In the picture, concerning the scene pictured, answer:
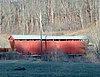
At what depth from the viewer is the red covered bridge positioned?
3553 centimetres

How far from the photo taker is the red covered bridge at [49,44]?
35.5 m

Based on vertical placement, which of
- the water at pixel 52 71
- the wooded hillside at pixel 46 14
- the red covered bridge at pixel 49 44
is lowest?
the water at pixel 52 71

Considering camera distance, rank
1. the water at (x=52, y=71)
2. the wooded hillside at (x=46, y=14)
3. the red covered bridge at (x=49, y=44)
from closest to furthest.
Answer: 1. the water at (x=52, y=71)
2. the red covered bridge at (x=49, y=44)
3. the wooded hillside at (x=46, y=14)

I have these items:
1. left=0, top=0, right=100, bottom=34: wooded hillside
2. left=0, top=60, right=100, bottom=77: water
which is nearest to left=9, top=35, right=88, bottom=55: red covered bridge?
left=0, top=60, right=100, bottom=77: water

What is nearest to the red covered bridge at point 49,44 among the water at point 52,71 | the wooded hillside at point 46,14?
the water at point 52,71

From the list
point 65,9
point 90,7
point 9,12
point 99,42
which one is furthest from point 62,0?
point 99,42

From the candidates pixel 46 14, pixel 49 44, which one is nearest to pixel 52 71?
pixel 49 44

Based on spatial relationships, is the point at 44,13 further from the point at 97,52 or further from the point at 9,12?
the point at 97,52

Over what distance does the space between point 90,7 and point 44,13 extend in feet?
45.0

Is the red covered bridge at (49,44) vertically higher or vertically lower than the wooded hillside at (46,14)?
lower

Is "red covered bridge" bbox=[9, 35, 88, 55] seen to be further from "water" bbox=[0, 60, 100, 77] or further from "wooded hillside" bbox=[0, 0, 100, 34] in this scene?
"wooded hillside" bbox=[0, 0, 100, 34]

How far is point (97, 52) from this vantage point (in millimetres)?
29875

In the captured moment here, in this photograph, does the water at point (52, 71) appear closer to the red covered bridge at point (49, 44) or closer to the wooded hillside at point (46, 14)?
the red covered bridge at point (49, 44)

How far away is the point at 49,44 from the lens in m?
36.2
